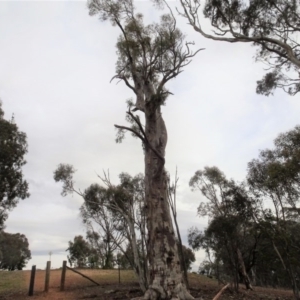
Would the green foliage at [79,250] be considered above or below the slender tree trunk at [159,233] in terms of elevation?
above

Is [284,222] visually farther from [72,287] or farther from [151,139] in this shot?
[72,287]

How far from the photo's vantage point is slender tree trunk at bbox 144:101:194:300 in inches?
A: 281

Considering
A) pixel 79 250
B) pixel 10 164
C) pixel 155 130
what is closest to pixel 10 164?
pixel 10 164

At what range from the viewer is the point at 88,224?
21781 millimetres

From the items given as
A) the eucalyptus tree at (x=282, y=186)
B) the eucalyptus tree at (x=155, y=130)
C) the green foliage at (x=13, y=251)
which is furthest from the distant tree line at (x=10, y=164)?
the green foliage at (x=13, y=251)

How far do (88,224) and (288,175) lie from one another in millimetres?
14778

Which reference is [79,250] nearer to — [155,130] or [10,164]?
[10,164]

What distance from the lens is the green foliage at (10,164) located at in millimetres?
14211

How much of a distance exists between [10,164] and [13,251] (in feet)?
94.4

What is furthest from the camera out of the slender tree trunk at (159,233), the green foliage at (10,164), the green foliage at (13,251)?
the green foliage at (13,251)

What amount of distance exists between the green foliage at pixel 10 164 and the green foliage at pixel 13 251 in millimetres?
23342

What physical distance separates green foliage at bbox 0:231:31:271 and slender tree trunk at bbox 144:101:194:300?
32.3 metres

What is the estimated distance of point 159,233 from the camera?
25.3 ft

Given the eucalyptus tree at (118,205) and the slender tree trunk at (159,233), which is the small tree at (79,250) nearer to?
the eucalyptus tree at (118,205)
